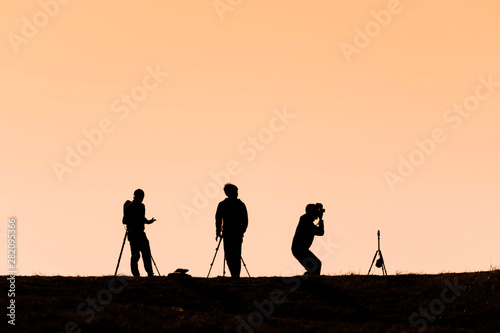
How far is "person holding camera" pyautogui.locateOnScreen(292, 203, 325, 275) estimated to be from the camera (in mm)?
29016

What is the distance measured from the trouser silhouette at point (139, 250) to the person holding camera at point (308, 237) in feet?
13.4

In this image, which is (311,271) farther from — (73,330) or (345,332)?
(73,330)

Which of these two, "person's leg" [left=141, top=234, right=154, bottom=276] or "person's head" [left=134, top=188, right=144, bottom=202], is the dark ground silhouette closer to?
"person's leg" [left=141, top=234, right=154, bottom=276]

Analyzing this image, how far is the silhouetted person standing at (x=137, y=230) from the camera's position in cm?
2983

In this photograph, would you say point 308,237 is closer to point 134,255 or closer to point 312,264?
point 312,264

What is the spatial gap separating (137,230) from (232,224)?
267cm

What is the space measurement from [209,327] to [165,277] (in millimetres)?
4445

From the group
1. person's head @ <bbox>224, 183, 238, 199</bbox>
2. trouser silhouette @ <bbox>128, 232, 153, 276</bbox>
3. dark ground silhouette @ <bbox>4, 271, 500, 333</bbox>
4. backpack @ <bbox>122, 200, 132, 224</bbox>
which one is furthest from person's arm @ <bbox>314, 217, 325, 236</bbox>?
backpack @ <bbox>122, 200, 132, 224</bbox>

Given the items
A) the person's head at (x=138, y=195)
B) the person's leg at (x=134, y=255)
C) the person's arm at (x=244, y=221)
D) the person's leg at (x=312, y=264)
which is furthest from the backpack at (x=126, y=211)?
the person's leg at (x=312, y=264)

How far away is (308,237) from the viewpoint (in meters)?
29.1

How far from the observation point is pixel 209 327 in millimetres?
23797

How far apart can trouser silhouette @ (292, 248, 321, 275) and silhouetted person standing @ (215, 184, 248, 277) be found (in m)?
1.60

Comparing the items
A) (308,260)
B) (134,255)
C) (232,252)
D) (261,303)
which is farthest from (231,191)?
(261,303)

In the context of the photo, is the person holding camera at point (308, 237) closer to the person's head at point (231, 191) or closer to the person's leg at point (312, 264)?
the person's leg at point (312, 264)
